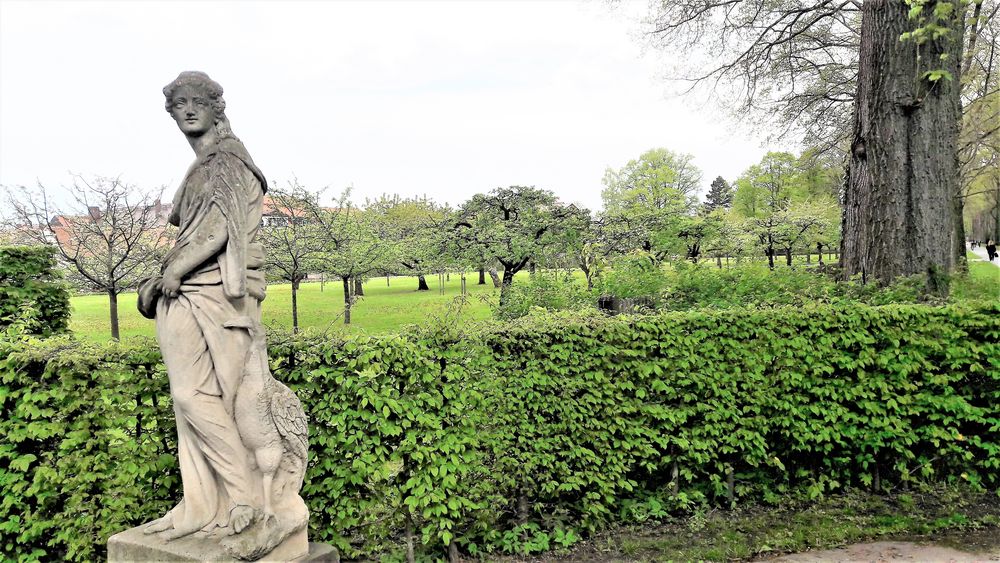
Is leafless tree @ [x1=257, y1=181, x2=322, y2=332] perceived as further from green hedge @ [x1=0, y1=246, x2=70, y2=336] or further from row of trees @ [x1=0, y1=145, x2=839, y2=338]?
green hedge @ [x1=0, y1=246, x2=70, y2=336]

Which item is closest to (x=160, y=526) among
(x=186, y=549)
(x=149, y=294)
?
(x=186, y=549)

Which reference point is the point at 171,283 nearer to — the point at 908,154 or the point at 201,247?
the point at 201,247

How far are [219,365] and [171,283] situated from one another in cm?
58

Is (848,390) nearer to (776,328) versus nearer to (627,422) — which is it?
(776,328)

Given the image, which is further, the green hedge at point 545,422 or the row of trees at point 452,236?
the row of trees at point 452,236

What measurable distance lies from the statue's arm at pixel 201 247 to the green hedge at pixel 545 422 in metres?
1.23

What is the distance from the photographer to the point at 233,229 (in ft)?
11.3

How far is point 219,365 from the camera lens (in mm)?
3443

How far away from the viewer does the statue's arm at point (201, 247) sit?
11.3 ft

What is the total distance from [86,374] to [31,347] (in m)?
0.57

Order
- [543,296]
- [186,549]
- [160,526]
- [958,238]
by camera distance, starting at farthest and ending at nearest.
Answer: [958,238]
[543,296]
[160,526]
[186,549]

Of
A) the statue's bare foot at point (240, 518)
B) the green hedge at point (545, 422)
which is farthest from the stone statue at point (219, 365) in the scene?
the green hedge at point (545, 422)

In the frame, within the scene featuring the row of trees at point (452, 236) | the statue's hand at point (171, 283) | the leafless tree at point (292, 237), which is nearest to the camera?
the statue's hand at point (171, 283)

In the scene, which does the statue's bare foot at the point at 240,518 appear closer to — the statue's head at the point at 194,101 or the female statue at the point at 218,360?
the female statue at the point at 218,360
